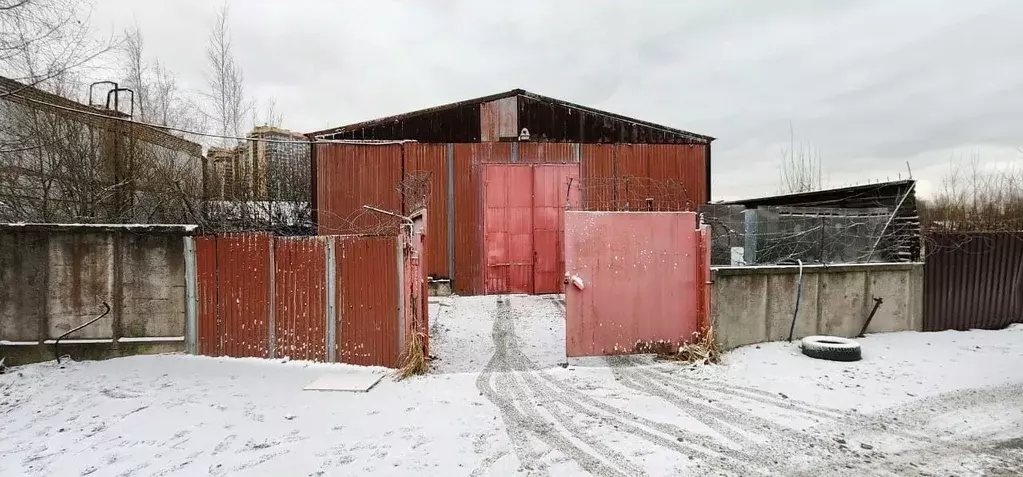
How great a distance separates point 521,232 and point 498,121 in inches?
113

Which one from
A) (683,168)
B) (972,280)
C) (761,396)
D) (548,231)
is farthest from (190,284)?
(972,280)

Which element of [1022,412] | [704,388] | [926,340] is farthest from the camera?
[926,340]

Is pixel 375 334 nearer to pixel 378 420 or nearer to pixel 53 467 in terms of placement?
pixel 378 420

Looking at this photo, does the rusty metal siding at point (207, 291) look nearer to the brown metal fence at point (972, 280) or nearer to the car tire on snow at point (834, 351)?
the car tire on snow at point (834, 351)

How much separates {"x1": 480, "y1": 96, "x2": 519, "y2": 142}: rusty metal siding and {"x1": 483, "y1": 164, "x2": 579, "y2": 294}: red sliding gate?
818mm

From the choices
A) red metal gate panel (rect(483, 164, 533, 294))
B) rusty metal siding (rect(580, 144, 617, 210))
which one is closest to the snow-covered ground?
red metal gate panel (rect(483, 164, 533, 294))

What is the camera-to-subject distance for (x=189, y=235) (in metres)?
6.03

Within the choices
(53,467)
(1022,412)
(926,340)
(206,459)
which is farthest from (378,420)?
(926,340)

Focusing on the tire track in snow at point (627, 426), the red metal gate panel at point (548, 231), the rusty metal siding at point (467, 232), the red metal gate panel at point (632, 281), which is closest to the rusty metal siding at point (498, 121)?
the rusty metal siding at point (467, 232)

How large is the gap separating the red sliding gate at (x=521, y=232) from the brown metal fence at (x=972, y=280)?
694cm

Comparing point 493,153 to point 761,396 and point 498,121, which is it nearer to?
point 498,121

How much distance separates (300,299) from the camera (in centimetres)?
588

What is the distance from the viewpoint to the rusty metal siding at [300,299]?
19.3 ft

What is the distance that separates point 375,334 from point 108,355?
3535 millimetres
